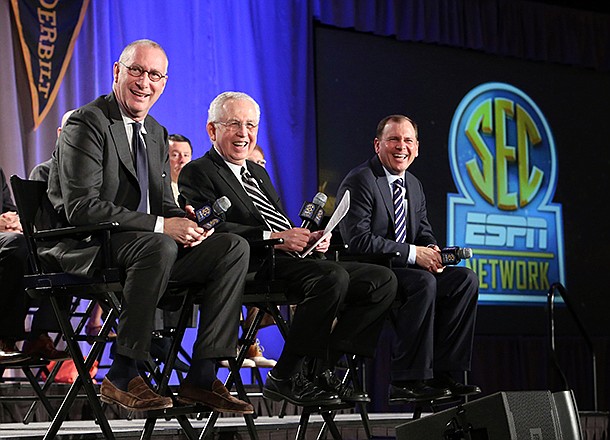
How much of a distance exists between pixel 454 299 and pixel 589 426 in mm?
1660

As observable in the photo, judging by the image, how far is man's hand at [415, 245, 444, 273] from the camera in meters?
4.06

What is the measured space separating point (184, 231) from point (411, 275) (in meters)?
1.19

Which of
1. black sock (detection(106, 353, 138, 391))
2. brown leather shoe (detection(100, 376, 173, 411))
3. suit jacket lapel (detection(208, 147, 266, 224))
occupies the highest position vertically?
suit jacket lapel (detection(208, 147, 266, 224))

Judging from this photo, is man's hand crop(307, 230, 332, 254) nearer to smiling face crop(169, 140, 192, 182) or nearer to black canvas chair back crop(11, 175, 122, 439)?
black canvas chair back crop(11, 175, 122, 439)

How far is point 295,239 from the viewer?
11.5 feet

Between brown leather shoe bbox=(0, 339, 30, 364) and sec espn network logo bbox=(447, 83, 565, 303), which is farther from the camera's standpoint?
sec espn network logo bbox=(447, 83, 565, 303)

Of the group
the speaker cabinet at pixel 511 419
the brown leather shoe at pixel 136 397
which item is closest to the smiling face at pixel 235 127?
the brown leather shoe at pixel 136 397

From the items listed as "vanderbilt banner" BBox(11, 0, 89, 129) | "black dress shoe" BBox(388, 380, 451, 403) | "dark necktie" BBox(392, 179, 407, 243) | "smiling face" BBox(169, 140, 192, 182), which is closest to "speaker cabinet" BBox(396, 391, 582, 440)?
"black dress shoe" BBox(388, 380, 451, 403)

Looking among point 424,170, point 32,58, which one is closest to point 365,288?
point 32,58

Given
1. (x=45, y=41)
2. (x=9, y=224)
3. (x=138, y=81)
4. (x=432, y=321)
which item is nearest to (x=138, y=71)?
(x=138, y=81)

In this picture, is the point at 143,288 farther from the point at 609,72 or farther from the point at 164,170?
the point at 609,72

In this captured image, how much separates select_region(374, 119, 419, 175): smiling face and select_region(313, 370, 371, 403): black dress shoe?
125 cm

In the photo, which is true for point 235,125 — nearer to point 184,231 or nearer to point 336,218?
point 336,218

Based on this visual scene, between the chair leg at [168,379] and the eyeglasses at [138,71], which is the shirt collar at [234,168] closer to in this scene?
the eyeglasses at [138,71]
